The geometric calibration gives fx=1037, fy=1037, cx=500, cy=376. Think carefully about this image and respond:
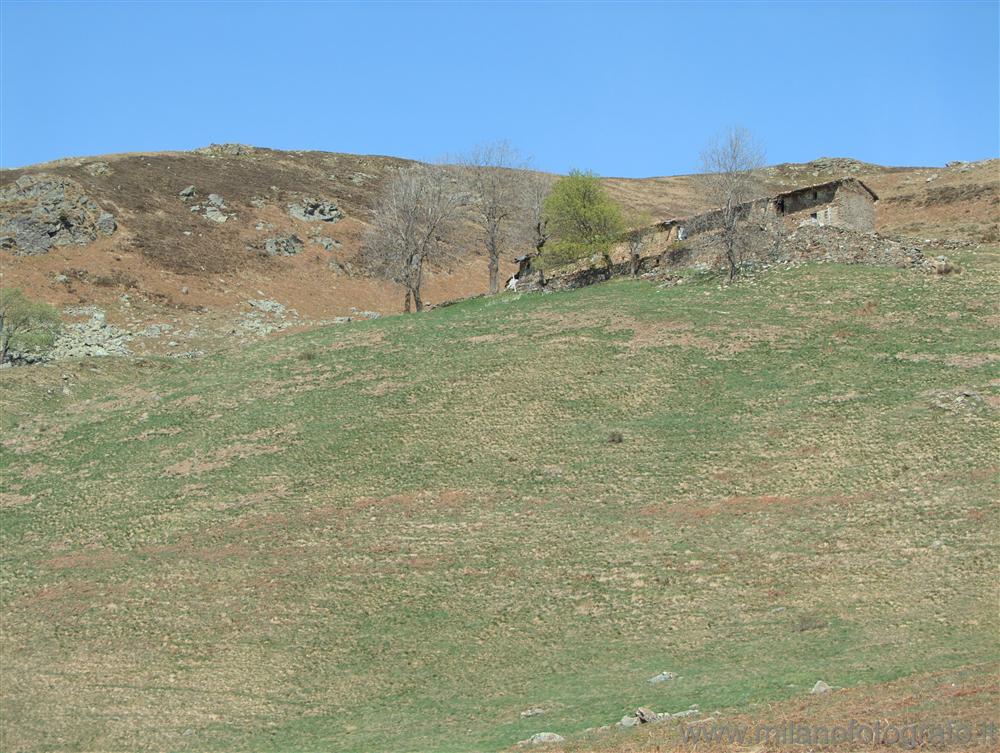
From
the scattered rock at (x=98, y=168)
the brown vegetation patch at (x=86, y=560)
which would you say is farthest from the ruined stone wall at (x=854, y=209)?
the scattered rock at (x=98, y=168)

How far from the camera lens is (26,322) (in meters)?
63.5

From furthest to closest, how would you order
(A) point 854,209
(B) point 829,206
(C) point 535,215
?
(C) point 535,215 → (A) point 854,209 → (B) point 829,206

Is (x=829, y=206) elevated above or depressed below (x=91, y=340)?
above

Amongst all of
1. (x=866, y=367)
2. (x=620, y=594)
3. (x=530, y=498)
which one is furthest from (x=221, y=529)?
(x=866, y=367)

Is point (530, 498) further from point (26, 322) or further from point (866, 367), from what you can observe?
point (26, 322)

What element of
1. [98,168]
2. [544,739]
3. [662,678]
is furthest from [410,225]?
[544,739]

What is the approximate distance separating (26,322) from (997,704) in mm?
60131

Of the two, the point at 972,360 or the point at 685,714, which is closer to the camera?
the point at 685,714

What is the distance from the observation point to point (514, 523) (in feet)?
113

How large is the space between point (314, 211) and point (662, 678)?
3137 inches

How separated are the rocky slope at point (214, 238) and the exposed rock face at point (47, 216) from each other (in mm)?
114

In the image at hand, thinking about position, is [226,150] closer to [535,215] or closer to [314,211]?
[314,211]

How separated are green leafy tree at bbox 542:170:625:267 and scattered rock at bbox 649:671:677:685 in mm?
45298

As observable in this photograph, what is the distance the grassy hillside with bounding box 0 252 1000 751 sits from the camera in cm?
2569
